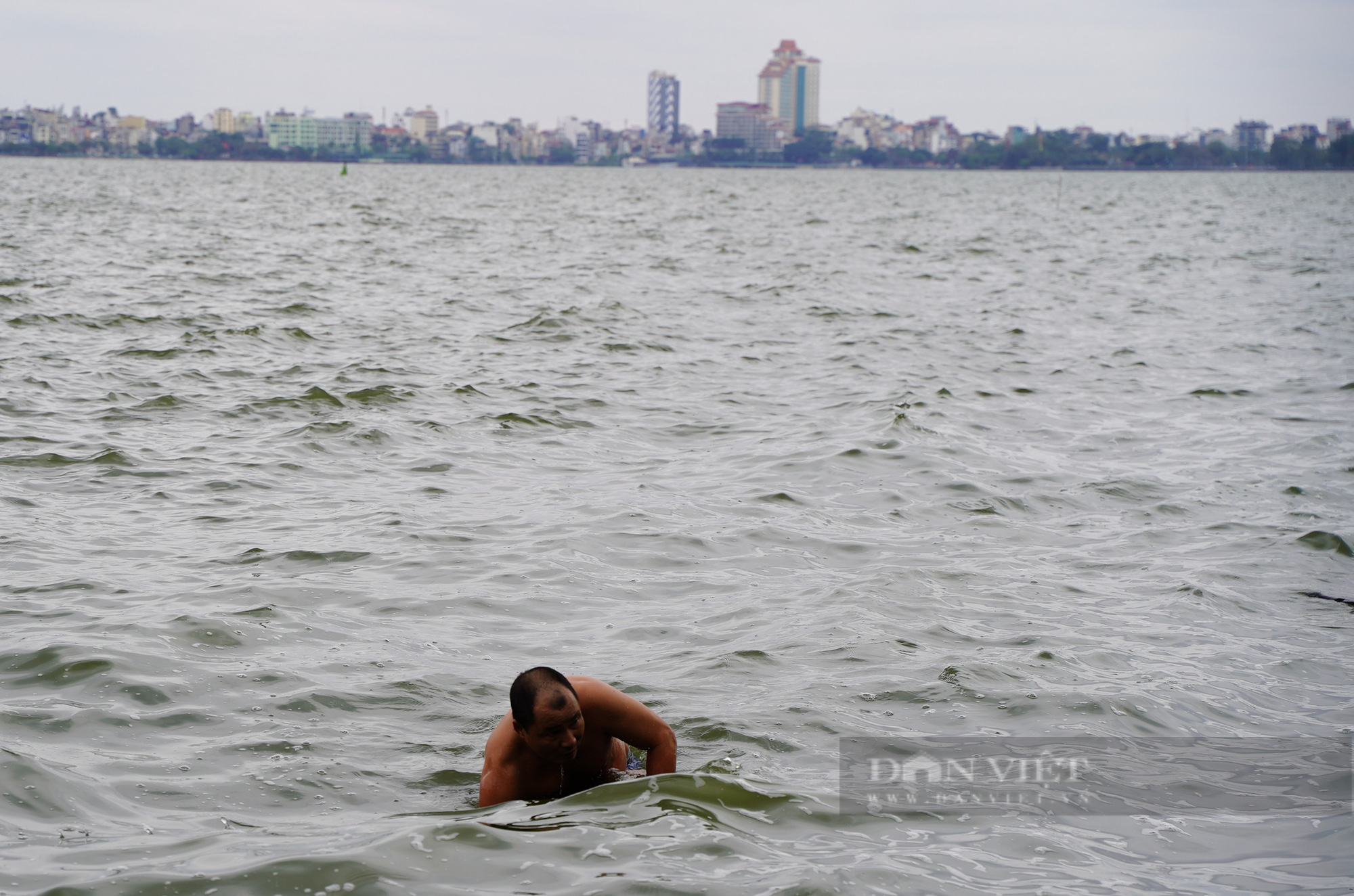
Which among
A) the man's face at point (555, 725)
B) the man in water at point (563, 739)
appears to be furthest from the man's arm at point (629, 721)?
the man's face at point (555, 725)

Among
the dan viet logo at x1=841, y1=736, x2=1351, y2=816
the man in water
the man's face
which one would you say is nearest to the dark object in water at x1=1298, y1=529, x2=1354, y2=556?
the dan viet logo at x1=841, y1=736, x2=1351, y2=816

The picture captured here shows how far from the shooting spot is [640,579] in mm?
9227

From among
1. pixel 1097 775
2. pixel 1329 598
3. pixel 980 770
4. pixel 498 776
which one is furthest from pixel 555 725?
pixel 1329 598

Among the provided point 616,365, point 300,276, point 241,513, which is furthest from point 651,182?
point 241,513

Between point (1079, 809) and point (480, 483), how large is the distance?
7.15 meters

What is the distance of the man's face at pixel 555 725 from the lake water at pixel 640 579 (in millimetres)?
330

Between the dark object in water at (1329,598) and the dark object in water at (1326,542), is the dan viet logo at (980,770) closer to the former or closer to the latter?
the dark object in water at (1329,598)

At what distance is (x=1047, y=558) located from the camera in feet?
31.9

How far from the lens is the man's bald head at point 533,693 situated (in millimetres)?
5348

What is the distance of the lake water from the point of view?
528 cm

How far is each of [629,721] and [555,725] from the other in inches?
21.7

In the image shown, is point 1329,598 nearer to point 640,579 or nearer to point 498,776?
point 640,579

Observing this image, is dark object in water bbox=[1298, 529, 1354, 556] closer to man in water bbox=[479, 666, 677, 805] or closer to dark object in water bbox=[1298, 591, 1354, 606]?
dark object in water bbox=[1298, 591, 1354, 606]

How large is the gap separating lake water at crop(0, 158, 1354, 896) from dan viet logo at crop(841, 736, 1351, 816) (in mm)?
148
